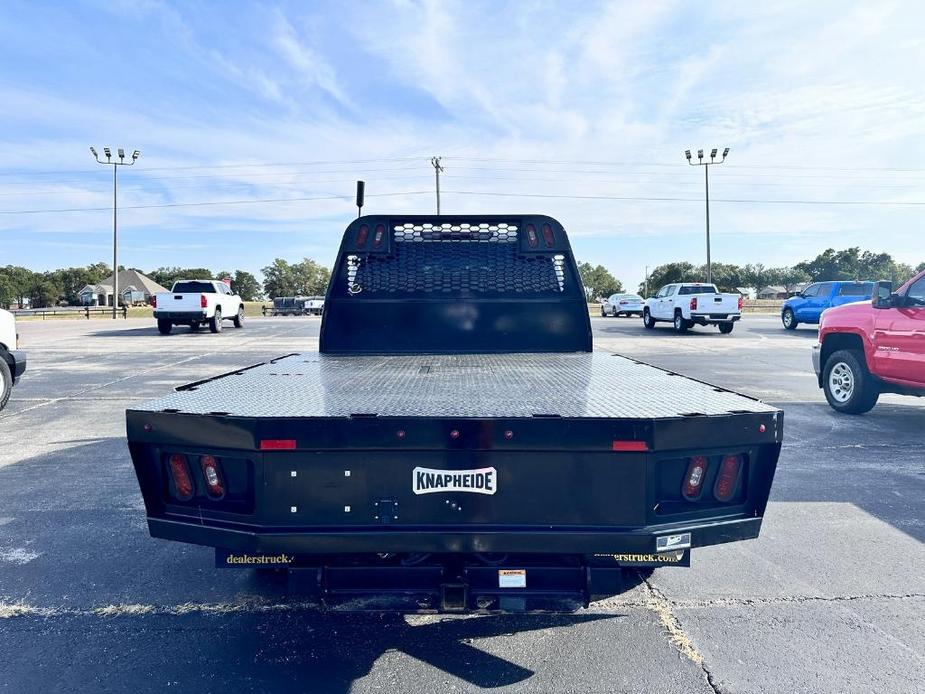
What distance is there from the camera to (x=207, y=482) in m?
2.69

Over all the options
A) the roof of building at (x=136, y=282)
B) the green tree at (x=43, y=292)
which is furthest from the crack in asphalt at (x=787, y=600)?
the green tree at (x=43, y=292)

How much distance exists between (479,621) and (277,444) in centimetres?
151

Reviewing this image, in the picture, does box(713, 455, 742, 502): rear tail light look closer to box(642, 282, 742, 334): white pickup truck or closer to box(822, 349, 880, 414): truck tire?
box(822, 349, 880, 414): truck tire

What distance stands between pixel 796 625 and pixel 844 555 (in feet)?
3.78

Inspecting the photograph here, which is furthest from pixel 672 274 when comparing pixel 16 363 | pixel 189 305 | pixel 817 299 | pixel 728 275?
pixel 16 363

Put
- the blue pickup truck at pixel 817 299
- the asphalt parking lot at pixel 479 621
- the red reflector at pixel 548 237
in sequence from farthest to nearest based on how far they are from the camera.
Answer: the blue pickup truck at pixel 817 299 < the red reflector at pixel 548 237 < the asphalt parking lot at pixel 479 621

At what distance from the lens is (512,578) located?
2.61 meters

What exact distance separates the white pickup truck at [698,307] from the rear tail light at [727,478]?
22.4 meters

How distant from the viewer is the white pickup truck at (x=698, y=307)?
2366 cm

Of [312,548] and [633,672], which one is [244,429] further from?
[633,672]

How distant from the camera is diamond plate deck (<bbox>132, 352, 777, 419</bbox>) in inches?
104

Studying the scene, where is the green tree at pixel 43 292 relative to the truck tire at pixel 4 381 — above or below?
above

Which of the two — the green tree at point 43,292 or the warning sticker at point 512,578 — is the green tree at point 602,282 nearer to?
the green tree at point 43,292

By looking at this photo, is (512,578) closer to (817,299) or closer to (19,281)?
(817,299)
